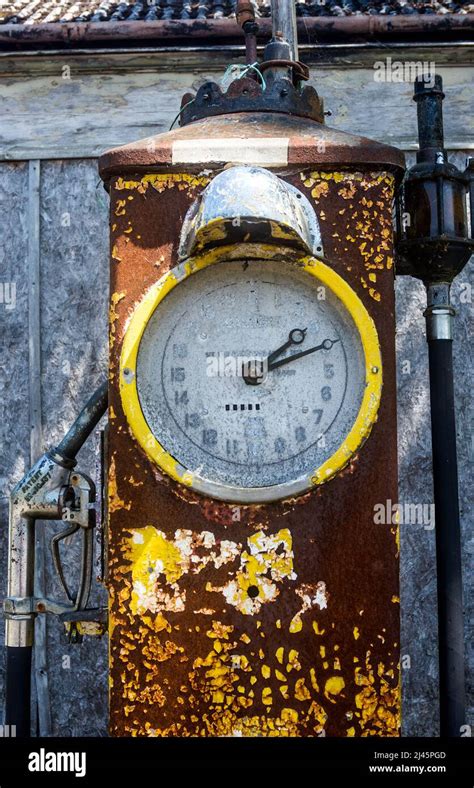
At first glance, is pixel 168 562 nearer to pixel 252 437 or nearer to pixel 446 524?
pixel 252 437

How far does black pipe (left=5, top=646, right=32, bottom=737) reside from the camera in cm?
298

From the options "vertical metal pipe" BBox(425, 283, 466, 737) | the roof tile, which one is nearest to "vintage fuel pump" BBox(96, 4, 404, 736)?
"vertical metal pipe" BBox(425, 283, 466, 737)

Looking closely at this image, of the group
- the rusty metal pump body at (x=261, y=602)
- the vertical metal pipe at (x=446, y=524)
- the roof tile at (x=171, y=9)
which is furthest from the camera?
the roof tile at (x=171, y=9)

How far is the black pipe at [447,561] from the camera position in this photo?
121 inches

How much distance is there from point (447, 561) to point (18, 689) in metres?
1.38

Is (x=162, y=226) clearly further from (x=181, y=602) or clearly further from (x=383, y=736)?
(x=383, y=736)

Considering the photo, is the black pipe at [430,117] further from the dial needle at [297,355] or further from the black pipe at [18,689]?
the black pipe at [18,689]

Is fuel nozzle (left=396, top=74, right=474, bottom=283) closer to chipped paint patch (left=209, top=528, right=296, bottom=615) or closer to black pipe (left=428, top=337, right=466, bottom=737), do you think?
black pipe (left=428, top=337, right=466, bottom=737)

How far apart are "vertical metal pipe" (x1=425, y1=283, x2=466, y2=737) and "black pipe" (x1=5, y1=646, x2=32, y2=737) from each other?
1270 millimetres

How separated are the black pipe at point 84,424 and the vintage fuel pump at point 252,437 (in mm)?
222

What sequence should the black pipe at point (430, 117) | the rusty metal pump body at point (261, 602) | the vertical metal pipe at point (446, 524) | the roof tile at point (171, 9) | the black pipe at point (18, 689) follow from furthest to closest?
the roof tile at point (171, 9) → the black pipe at point (430, 117) → the vertical metal pipe at point (446, 524) → the black pipe at point (18, 689) → the rusty metal pump body at point (261, 602)

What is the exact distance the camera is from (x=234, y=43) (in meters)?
4.91

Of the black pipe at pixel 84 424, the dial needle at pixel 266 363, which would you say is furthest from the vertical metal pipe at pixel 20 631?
the dial needle at pixel 266 363

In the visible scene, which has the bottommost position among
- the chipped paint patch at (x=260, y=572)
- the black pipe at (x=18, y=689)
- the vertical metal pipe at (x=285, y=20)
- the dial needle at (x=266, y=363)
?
the black pipe at (x=18, y=689)
